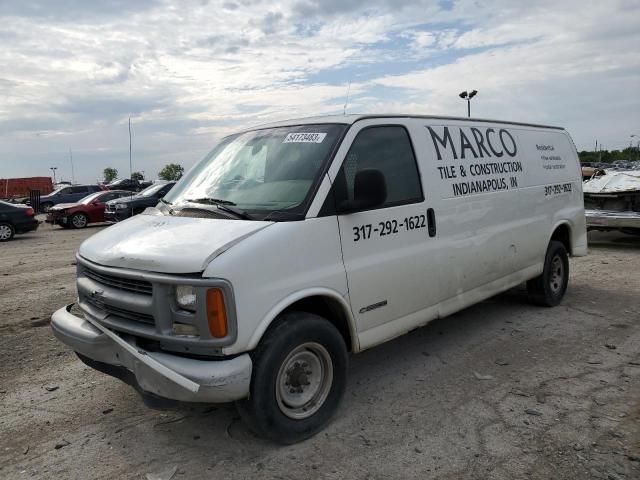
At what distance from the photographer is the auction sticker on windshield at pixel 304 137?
3892mm

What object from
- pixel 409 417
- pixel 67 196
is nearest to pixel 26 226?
pixel 67 196

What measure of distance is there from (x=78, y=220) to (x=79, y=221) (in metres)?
0.05

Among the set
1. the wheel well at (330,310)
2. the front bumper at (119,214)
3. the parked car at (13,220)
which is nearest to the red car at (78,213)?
the front bumper at (119,214)

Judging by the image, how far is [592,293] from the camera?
7.10 metres

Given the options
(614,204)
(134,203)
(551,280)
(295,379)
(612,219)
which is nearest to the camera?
(295,379)

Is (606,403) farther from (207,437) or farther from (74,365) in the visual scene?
(74,365)

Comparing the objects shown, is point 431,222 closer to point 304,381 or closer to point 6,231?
point 304,381

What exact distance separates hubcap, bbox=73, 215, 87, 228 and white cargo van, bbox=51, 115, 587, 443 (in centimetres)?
1750

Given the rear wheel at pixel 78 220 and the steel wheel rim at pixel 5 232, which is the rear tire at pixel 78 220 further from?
the steel wheel rim at pixel 5 232

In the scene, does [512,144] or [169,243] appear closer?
[169,243]

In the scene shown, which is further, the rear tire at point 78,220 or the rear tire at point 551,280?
the rear tire at point 78,220

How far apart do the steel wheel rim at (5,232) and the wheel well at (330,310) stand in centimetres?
1599

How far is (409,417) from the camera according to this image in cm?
371

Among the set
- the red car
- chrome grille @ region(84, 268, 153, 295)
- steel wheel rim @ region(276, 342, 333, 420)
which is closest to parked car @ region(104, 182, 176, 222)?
the red car
